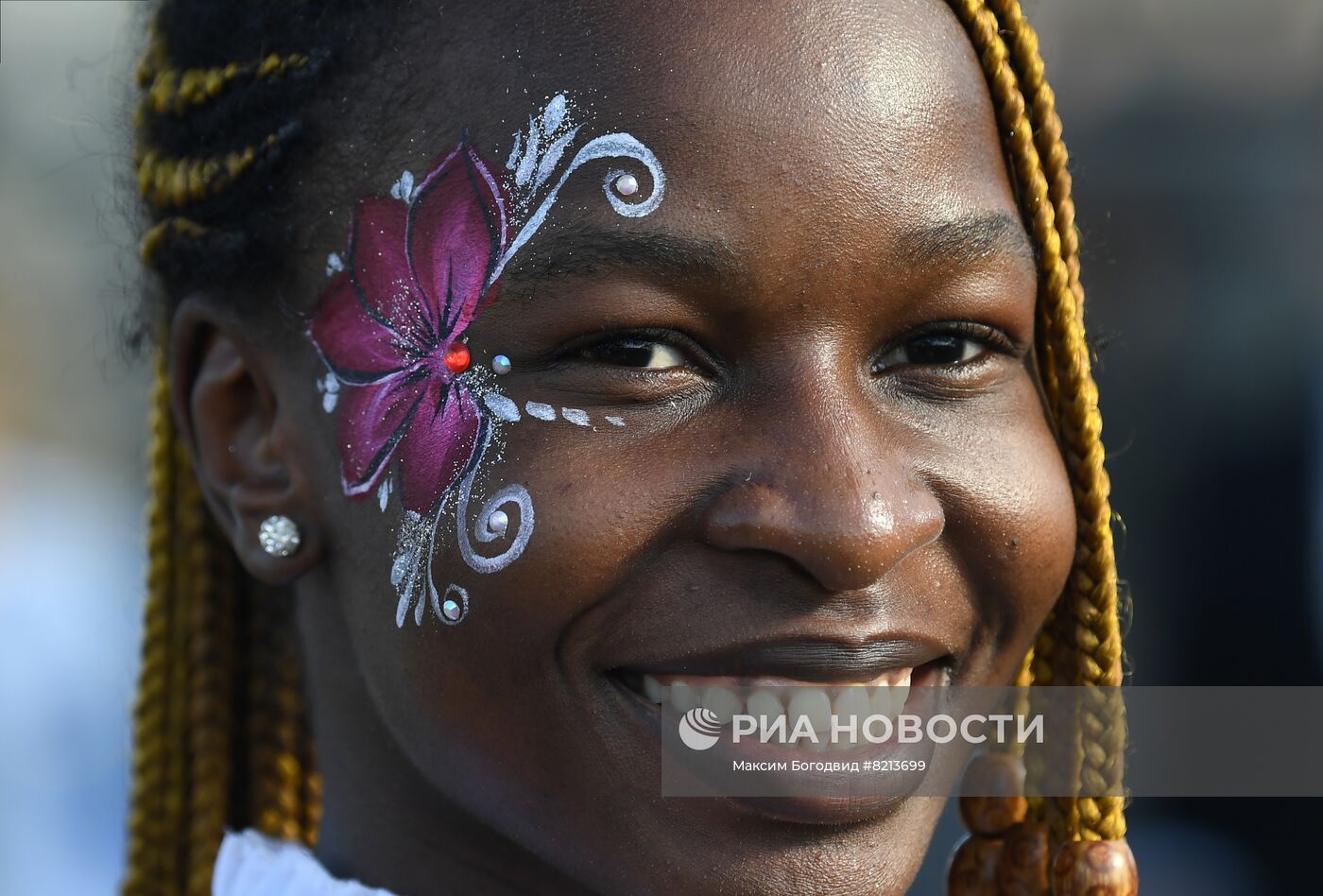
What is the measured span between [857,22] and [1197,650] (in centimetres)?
404

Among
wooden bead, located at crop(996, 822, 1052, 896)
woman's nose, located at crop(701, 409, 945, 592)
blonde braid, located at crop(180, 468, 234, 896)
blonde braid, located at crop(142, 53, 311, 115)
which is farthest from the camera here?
blonde braid, located at crop(180, 468, 234, 896)

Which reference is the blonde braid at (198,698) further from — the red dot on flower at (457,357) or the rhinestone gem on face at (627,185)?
the rhinestone gem on face at (627,185)

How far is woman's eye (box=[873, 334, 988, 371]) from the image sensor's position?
192cm

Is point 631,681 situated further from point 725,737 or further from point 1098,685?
point 1098,685

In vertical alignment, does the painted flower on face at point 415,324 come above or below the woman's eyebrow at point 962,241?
below

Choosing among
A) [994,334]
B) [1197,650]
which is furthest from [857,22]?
[1197,650]

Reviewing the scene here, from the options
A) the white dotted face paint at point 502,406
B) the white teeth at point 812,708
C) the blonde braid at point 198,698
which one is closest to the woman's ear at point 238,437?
the blonde braid at point 198,698

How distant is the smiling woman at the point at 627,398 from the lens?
1.78 m

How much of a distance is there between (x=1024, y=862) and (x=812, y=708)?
2.08 ft

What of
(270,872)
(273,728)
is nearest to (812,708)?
(270,872)

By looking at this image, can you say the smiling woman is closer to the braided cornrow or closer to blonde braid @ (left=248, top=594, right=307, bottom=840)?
the braided cornrow

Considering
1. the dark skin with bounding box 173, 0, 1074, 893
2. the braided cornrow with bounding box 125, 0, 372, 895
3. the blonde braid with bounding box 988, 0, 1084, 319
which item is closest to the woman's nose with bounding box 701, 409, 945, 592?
the dark skin with bounding box 173, 0, 1074, 893

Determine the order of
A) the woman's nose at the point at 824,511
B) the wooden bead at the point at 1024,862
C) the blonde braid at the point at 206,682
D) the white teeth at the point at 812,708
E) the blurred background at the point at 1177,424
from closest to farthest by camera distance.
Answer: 1. the woman's nose at the point at 824,511
2. the white teeth at the point at 812,708
3. the wooden bead at the point at 1024,862
4. the blonde braid at the point at 206,682
5. the blurred background at the point at 1177,424

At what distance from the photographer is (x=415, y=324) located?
76.0 inches
